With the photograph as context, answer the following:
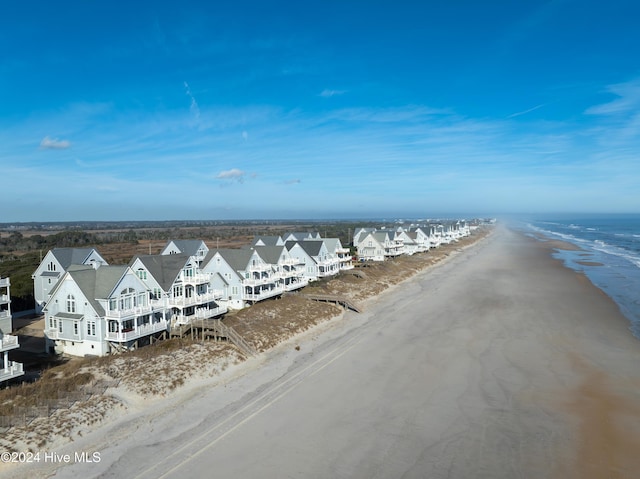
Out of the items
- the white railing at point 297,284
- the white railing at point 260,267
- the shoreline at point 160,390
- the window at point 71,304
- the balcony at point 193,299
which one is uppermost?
the white railing at point 260,267

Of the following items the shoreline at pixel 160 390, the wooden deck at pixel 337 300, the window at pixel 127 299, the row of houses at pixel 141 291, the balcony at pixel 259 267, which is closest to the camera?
the shoreline at pixel 160 390

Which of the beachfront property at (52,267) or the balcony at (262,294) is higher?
the beachfront property at (52,267)

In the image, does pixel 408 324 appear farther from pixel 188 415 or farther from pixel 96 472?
pixel 96 472

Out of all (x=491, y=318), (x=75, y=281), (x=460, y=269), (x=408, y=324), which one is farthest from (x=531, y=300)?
(x=75, y=281)

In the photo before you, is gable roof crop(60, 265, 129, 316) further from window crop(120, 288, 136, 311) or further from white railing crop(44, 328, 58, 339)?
white railing crop(44, 328, 58, 339)

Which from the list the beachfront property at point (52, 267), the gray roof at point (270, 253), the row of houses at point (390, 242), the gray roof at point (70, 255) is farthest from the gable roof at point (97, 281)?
the row of houses at point (390, 242)

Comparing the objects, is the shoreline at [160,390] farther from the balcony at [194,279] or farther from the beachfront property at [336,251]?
the beachfront property at [336,251]

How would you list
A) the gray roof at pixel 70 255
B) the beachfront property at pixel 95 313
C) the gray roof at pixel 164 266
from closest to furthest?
the beachfront property at pixel 95 313, the gray roof at pixel 164 266, the gray roof at pixel 70 255

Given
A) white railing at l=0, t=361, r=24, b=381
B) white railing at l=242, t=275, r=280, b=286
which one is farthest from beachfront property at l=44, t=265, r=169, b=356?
white railing at l=242, t=275, r=280, b=286
